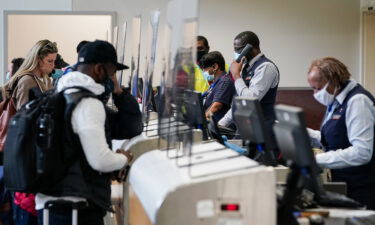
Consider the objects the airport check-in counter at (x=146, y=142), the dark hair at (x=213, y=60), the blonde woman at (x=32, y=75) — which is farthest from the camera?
the dark hair at (x=213, y=60)


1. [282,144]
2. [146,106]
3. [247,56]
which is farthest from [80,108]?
[247,56]

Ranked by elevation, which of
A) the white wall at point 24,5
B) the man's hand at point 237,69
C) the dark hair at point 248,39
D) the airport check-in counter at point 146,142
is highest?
the white wall at point 24,5

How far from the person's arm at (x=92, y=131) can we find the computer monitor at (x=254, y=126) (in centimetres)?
57

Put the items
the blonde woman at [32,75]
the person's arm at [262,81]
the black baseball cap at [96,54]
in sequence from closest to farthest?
the black baseball cap at [96,54], the blonde woman at [32,75], the person's arm at [262,81]

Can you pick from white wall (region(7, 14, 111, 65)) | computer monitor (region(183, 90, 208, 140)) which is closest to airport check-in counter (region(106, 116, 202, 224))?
computer monitor (region(183, 90, 208, 140))

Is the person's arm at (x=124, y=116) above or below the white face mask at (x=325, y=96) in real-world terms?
below

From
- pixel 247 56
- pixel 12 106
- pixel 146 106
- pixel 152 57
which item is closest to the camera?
pixel 152 57

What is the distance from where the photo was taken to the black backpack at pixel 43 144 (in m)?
2.67

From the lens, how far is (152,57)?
3.53 m

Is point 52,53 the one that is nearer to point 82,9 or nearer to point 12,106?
point 12,106

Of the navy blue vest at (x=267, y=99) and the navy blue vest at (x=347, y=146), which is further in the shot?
the navy blue vest at (x=267, y=99)

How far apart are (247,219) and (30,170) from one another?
1.05 m

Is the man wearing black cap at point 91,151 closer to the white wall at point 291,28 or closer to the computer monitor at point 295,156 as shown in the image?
the computer monitor at point 295,156

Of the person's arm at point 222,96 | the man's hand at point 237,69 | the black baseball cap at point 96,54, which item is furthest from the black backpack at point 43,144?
the person's arm at point 222,96
